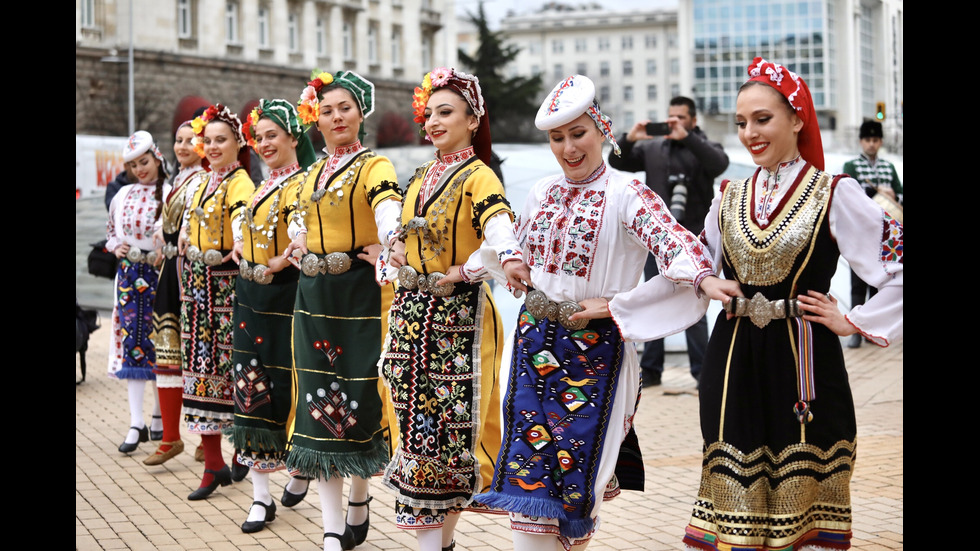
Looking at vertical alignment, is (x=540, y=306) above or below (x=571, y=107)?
below

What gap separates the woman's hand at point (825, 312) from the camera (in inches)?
146

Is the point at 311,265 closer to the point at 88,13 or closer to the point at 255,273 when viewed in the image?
the point at 255,273

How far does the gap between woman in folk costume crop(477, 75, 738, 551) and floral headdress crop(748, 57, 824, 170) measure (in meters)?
0.53

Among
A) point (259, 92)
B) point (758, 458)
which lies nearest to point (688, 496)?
point (758, 458)

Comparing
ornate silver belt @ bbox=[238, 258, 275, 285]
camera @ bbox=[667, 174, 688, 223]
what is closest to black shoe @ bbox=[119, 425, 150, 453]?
ornate silver belt @ bbox=[238, 258, 275, 285]

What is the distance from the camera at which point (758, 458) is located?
386 cm

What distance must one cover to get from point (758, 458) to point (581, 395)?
70cm

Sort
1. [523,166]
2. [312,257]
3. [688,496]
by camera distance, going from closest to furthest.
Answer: [312,257], [688,496], [523,166]

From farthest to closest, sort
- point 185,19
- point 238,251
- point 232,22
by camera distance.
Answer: point 232,22 < point 185,19 < point 238,251

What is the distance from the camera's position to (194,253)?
6836 mm

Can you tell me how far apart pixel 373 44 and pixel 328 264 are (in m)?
54.8

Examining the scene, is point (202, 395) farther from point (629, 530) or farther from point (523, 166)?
point (523, 166)

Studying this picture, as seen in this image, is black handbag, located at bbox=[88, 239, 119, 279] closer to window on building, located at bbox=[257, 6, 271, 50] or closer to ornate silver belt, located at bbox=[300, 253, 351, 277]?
ornate silver belt, located at bbox=[300, 253, 351, 277]

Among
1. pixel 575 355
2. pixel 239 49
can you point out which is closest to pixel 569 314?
pixel 575 355
